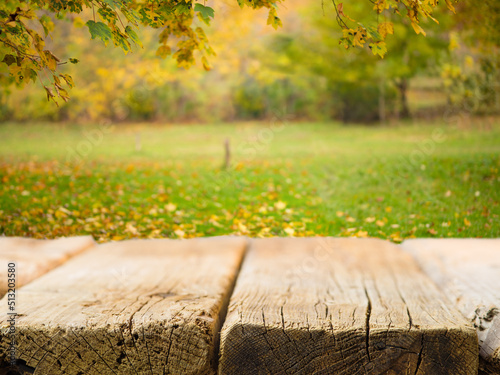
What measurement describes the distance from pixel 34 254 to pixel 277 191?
236 cm

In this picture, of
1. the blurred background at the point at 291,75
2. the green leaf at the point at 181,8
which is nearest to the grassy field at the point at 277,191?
the blurred background at the point at 291,75

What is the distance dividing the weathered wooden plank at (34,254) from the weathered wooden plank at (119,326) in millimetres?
185

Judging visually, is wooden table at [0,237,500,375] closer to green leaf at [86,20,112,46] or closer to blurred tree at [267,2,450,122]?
green leaf at [86,20,112,46]

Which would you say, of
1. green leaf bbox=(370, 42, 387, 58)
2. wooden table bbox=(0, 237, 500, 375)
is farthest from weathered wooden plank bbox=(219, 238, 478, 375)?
green leaf bbox=(370, 42, 387, 58)

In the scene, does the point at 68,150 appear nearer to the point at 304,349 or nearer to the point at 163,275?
the point at 163,275

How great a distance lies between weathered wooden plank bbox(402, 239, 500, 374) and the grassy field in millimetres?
581

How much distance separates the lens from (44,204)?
4324mm

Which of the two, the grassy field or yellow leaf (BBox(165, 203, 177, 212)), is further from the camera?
yellow leaf (BBox(165, 203, 177, 212))

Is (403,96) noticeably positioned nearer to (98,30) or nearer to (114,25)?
(114,25)

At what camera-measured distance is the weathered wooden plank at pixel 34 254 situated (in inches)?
102

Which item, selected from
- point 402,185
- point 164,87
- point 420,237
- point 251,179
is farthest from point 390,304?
point 164,87

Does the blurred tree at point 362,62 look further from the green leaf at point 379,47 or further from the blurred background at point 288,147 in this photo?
the green leaf at point 379,47

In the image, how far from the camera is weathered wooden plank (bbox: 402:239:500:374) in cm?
192

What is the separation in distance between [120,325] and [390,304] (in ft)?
3.93
